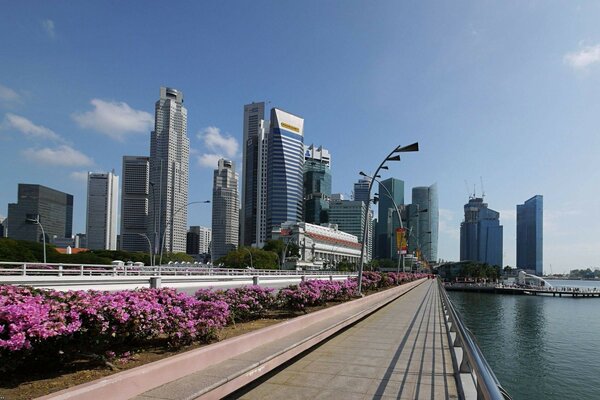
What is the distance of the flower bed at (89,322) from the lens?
529 centimetres

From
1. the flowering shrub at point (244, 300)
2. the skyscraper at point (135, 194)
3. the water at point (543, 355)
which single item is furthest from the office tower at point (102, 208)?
the flowering shrub at point (244, 300)

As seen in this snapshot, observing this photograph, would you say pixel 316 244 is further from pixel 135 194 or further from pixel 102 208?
pixel 135 194

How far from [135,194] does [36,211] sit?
48.4 meters

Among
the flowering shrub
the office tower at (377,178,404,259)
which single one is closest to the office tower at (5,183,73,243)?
the office tower at (377,178,404,259)

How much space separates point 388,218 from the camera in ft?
532

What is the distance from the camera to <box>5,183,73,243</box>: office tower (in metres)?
108

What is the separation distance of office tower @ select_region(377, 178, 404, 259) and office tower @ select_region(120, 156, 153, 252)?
51.7m

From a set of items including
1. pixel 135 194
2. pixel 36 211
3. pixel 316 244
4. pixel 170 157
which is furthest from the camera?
pixel 316 244

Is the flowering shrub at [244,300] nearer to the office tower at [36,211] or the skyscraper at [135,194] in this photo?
the skyscraper at [135,194]

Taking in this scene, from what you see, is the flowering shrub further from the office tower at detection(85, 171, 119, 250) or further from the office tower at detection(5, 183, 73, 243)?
the office tower at detection(85, 171, 119, 250)

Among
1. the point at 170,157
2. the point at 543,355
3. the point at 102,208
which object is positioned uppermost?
the point at 170,157

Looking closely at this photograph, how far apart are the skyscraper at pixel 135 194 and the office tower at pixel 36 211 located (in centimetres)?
2640

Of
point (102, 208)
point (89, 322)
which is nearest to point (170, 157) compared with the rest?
point (102, 208)

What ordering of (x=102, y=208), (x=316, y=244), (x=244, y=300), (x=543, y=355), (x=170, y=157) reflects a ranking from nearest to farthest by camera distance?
(x=244, y=300) < (x=543, y=355) < (x=170, y=157) < (x=102, y=208) < (x=316, y=244)
